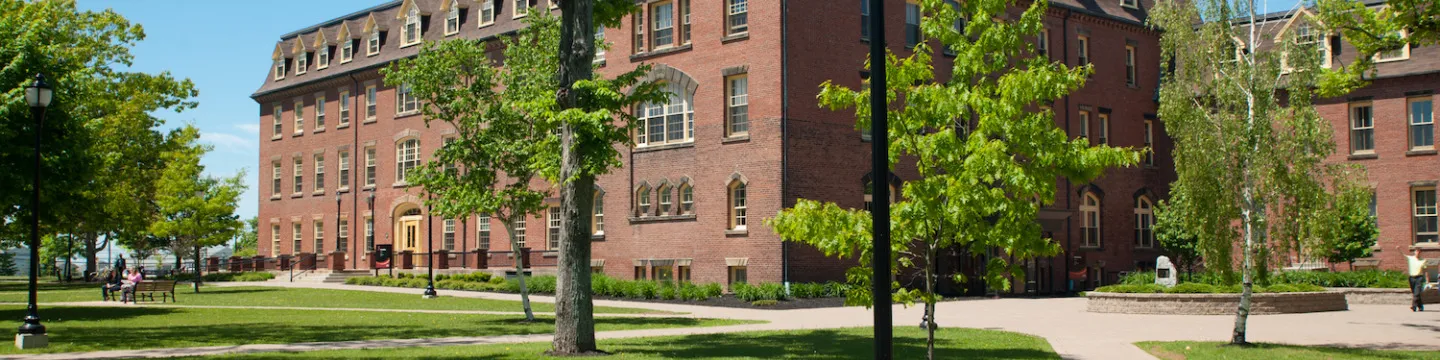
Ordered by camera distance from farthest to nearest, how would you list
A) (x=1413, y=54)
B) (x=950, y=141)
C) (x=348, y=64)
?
(x=348, y=64)
(x=1413, y=54)
(x=950, y=141)

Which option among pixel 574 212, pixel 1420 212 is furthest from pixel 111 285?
pixel 1420 212

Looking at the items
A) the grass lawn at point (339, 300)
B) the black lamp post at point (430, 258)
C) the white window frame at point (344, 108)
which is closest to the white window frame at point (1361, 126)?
the grass lawn at point (339, 300)

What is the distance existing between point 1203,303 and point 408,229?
105 feet

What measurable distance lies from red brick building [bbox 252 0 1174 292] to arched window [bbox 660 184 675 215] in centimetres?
7

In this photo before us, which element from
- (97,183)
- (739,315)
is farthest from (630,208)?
(97,183)

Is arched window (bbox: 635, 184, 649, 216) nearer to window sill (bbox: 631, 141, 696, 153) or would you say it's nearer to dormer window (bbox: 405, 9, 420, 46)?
window sill (bbox: 631, 141, 696, 153)

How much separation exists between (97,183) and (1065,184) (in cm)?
2945

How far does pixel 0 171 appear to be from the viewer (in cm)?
2338

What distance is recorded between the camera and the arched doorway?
47719 millimetres

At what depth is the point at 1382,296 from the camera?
31.3 metres

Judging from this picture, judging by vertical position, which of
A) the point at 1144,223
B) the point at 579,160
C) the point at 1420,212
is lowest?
the point at 1144,223

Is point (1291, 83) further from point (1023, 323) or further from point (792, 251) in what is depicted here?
point (792, 251)

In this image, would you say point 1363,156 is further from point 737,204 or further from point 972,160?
point 972,160

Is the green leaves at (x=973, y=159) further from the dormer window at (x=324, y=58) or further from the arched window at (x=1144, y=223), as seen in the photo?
the dormer window at (x=324, y=58)
